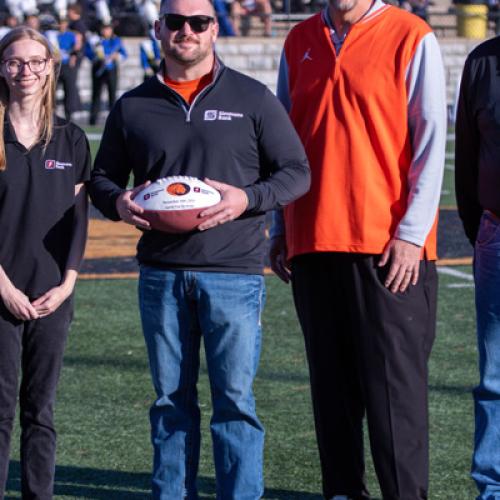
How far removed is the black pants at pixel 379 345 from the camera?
4793mm

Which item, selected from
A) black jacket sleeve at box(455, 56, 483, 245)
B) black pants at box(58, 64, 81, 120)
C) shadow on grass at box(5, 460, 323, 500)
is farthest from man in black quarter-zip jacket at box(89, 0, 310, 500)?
black pants at box(58, 64, 81, 120)

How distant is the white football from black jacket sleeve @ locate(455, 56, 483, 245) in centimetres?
100

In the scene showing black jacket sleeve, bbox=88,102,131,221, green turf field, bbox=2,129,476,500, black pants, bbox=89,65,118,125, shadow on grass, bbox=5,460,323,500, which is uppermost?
black jacket sleeve, bbox=88,102,131,221

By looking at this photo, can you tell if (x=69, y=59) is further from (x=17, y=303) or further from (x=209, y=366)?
(x=209, y=366)

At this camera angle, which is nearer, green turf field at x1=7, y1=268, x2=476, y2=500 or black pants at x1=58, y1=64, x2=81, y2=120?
green turf field at x1=7, y1=268, x2=476, y2=500

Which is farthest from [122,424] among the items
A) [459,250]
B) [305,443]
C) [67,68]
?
[67,68]

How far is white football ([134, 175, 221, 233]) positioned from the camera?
444 cm

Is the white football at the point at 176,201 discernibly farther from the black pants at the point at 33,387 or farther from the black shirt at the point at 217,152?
the black pants at the point at 33,387

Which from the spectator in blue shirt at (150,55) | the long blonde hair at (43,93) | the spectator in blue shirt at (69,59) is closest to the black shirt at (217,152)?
the long blonde hair at (43,93)

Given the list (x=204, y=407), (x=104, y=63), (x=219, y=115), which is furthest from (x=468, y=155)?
(x=104, y=63)

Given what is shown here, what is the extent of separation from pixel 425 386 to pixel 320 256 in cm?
63

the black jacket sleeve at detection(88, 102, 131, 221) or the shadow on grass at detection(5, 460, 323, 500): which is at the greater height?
the black jacket sleeve at detection(88, 102, 131, 221)

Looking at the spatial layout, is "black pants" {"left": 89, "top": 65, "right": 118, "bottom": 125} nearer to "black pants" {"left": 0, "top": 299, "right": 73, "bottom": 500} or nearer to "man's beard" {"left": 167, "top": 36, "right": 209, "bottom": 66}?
"black pants" {"left": 0, "top": 299, "right": 73, "bottom": 500}

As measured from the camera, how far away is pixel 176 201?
14.5 feet
